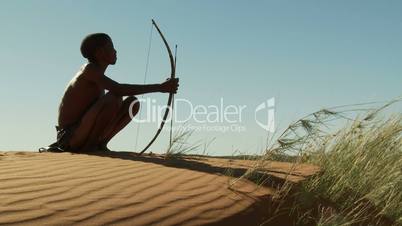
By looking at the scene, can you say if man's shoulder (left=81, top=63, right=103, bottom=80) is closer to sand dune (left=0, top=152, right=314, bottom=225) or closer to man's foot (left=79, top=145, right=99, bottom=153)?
man's foot (left=79, top=145, right=99, bottom=153)

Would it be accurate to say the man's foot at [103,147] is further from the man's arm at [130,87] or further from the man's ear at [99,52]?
the man's ear at [99,52]

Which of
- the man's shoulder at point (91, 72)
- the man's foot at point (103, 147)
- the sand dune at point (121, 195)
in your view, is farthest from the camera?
the man's foot at point (103, 147)

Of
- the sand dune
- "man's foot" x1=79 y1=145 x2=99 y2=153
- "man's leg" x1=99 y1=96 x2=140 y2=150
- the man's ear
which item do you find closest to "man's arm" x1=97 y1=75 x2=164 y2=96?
"man's leg" x1=99 y1=96 x2=140 y2=150

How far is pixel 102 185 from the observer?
366cm

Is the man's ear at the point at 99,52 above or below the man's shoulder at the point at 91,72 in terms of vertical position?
above

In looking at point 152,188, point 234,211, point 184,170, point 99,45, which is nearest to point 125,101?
point 99,45

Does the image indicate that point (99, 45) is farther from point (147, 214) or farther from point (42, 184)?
point (147, 214)

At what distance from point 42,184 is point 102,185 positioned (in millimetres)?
387

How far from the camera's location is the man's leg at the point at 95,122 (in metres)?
6.07

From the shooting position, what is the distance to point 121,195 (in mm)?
3445

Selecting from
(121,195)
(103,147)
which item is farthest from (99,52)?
(121,195)

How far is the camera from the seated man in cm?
611

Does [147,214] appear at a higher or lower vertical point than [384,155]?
lower

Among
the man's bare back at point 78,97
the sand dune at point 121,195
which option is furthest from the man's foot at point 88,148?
the sand dune at point 121,195
